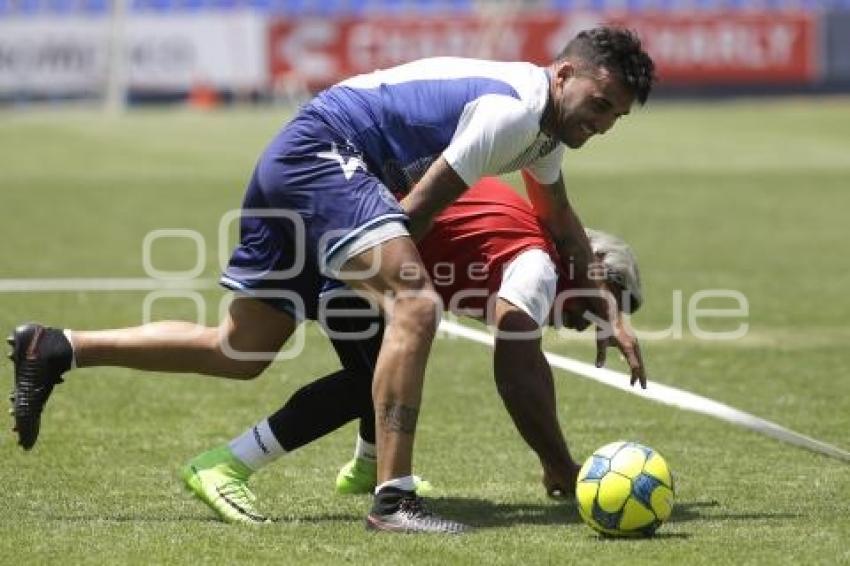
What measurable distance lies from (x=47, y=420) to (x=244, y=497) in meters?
2.59

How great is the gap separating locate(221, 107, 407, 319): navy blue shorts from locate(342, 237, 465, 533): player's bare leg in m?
0.15

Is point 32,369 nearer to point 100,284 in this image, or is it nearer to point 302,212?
point 302,212

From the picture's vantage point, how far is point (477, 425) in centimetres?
953

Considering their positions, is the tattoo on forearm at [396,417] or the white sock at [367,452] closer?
the tattoo on forearm at [396,417]

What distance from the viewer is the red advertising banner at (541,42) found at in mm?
43875

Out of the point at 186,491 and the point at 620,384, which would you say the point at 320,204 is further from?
the point at 620,384

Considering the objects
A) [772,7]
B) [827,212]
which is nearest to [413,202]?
[827,212]

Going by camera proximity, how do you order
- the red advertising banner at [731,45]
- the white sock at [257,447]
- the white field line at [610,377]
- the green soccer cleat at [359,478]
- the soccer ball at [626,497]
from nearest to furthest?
the soccer ball at [626,497], the white sock at [257,447], the green soccer cleat at [359,478], the white field line at [610,377], the red advertising banner at [731,45]

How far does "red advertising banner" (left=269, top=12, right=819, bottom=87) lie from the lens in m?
43.9

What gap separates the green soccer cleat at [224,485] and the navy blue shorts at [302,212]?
0.64m

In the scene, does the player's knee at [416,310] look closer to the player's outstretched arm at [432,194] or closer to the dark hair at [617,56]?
the player's outstretched arm at [432,194]

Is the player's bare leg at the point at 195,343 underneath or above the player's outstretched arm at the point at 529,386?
above

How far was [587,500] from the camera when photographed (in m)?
6.78

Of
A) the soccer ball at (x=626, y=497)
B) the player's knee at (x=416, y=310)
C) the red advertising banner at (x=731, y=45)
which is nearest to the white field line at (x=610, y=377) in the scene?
the soccer ball at (x=626, y=497)
